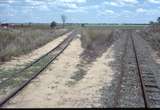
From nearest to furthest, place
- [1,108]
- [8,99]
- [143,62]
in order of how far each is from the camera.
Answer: [1,108], [8,99], [143,62]

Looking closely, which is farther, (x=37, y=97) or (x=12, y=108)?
(x=37, y=97)

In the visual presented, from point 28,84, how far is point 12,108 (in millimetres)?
3727

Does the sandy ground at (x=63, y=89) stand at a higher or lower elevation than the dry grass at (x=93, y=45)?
higher

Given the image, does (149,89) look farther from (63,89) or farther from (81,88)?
(63,89)

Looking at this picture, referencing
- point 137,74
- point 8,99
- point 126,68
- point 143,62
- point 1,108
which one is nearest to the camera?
point 1,108

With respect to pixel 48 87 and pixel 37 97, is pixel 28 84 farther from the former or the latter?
pixel 37 97

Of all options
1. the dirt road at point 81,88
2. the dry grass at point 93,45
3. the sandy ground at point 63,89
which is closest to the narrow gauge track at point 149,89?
the dirt road at point 81,88

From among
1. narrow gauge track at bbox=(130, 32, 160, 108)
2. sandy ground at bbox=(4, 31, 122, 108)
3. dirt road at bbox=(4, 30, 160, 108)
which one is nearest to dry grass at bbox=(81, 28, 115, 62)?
dirt road at bbox=(4, 30, 160, 108)

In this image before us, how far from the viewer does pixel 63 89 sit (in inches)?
531

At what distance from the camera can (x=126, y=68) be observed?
19.0 metres

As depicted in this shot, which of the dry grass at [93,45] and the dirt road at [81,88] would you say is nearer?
the dirt road at [81,88]

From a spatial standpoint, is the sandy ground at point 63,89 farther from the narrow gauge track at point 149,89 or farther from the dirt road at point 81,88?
the narrow gauge track at point 149,89

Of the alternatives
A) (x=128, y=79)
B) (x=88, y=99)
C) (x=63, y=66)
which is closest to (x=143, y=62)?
(x=63, y=66)

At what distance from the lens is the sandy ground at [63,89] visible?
37.6ft
